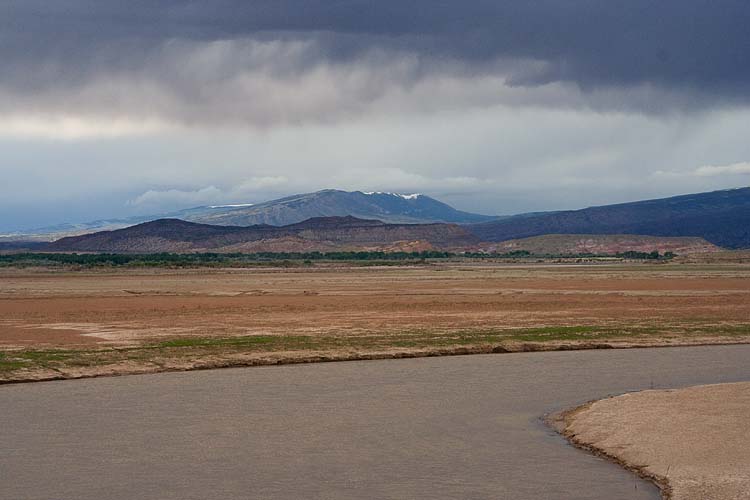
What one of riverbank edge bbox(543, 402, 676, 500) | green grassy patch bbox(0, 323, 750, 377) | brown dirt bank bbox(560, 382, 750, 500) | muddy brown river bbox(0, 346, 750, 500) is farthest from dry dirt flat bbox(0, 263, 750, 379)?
brown dirt bank bbox(560, 382, 750, 500)

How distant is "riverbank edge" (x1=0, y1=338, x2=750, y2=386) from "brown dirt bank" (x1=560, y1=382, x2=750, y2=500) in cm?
1094

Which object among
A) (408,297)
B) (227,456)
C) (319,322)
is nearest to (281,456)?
(227,456)

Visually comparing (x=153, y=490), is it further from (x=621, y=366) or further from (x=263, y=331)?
(x=263, y=331)

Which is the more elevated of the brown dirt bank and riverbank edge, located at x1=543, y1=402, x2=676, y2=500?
the brown dirt bank

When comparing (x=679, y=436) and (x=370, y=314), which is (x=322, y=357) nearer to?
(x=679, y=436)

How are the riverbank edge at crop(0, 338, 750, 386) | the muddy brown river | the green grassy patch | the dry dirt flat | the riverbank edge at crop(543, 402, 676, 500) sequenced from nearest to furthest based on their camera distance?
the riverbank edge at crop(543, 402, 676, 500) < the muddy brown river < the riverbank edge at crop(0, 338, 750, 386) < the green grassy patch < the dry dirt flat

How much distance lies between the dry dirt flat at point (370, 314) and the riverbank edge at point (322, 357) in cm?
44

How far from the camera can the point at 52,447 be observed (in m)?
17.8

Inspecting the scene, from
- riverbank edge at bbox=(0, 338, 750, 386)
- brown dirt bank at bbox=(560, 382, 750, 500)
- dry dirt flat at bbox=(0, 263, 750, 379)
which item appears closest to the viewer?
brown dirt bank at bbox=(560, 382, 750, 500)

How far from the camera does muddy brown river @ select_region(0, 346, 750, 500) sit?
49.6 feet

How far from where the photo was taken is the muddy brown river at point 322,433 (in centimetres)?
1511

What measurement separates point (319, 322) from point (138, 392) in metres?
19.2

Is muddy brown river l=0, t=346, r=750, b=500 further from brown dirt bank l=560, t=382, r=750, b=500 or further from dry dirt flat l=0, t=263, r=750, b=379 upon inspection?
dry dirt flat l=0, t=263, r=750, b=379

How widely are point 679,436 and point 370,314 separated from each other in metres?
30.7
